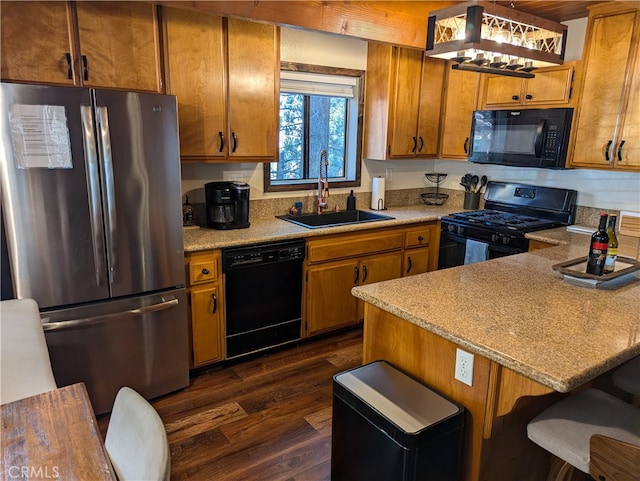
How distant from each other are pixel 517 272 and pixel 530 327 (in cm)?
A: 70

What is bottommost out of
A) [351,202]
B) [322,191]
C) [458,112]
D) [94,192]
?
[351,202]

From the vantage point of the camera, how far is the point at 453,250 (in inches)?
147

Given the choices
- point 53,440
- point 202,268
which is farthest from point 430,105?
point 53,440

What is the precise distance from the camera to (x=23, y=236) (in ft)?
6.95

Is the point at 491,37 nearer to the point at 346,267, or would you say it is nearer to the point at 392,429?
the point at 392,429

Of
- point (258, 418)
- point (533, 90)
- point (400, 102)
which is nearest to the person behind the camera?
point (258, 418)

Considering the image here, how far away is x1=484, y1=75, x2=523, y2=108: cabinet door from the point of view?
343 cm

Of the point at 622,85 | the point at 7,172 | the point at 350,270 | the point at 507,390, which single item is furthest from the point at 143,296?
the point at 622,85

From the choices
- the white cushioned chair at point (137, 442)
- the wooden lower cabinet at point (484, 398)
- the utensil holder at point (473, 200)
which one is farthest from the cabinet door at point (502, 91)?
the white cushioned chair at point (137, 442)

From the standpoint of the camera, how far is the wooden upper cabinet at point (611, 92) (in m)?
2.81

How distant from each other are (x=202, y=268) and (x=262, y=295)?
0.50 m

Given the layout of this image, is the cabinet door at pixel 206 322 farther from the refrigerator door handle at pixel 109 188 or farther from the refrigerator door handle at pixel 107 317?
the refrigerator door handle at pixel 109 188

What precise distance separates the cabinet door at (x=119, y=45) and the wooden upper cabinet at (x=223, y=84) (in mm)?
117

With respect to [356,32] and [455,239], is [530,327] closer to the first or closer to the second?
[356,32]
